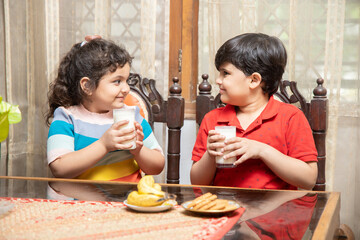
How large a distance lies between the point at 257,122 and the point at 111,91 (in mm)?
543

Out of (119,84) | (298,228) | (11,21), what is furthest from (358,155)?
(11,21)

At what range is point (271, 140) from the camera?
1433mm

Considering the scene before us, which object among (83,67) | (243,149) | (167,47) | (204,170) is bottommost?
(204,170)

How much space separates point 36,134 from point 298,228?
1.84 m

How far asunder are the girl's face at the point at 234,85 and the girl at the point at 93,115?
32cm

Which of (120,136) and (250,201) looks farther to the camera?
(120,136)

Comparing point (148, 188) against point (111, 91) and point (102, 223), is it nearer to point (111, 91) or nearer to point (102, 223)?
point (102, 223)

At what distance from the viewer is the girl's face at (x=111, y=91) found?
157 centimetres

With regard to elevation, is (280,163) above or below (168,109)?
below

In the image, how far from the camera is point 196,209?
2.80 feet

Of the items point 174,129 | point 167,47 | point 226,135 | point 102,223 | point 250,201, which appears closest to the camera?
point 102,223

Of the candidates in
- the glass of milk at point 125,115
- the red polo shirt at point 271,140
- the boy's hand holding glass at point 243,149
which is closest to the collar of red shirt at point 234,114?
the red polo shirt at point 271,140

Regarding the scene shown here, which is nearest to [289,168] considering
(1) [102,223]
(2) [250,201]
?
(2) [250,201]

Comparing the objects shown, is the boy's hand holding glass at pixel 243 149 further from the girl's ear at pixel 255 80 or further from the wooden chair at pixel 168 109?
the wooden chair at pixel 168 109
